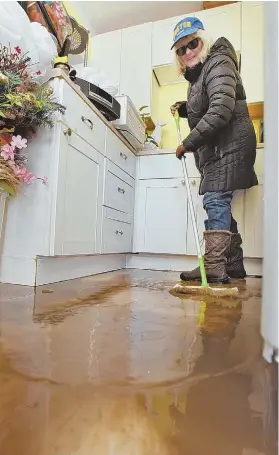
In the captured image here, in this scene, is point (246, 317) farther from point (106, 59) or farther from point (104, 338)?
point (106, 59)

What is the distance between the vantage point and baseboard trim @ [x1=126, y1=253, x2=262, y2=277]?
220 centimetres

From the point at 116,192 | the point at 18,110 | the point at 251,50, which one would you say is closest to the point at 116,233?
the point at 116,192

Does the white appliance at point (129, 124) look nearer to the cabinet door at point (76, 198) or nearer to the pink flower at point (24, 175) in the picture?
the cabinet door at point (76, 198)

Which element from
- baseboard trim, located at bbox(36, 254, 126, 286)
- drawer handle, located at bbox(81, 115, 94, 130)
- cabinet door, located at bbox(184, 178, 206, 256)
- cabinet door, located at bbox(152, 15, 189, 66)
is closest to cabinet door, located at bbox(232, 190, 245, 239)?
cabinet door, located at bbox(184, 178, 206, 256)

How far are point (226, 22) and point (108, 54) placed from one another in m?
1.18

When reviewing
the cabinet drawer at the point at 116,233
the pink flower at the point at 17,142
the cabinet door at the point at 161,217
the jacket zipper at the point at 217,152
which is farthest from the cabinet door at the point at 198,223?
the pink flower at the point at 17,142

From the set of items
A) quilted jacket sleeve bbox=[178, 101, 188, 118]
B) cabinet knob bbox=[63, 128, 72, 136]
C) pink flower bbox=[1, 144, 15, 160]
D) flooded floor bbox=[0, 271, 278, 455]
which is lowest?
flooded floor bbox=[0, 271, 278, 455]

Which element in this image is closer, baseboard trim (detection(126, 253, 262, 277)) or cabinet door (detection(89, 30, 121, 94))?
baseboard trim (detection(126, 253, 262, 277))

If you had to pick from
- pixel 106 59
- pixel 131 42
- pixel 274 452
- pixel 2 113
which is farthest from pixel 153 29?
pixel 274 452

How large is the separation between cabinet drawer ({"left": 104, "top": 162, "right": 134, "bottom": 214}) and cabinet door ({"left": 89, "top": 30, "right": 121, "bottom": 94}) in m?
1.49

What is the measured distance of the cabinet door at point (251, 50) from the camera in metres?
2.73

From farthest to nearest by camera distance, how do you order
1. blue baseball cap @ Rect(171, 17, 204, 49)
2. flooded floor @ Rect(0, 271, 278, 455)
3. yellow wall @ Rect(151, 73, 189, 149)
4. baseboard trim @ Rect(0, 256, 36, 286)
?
yellow wall @ Rect(151, 73, 189, 149) < blue baseball cap @ Rect(171, 17, 204, 49) < baseboard trim @ Rect(0, 256, 36, 286) < flooded floor @ Rect(0, 271, 278, 455)

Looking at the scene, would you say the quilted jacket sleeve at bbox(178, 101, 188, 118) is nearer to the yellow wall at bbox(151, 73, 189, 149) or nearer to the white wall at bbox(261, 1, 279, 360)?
the yellow wall at bbox(151, 73, 189, 149)

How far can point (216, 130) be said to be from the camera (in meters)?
1.51
